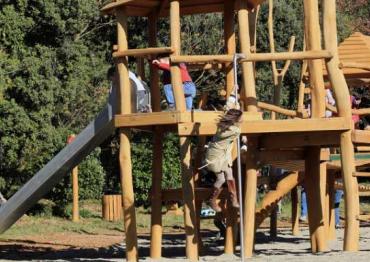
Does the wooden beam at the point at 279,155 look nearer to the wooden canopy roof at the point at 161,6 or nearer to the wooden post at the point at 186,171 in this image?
the wooden post at the point at 186,171

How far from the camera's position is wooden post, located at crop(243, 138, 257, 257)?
12.7 m

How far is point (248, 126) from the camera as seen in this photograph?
1220 centimetres

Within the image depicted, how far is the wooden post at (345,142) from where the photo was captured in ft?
40.1

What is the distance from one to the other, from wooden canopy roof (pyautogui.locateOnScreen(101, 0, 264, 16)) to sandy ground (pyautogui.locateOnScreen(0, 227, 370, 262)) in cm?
340

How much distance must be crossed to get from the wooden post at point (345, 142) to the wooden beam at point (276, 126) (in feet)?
0.73

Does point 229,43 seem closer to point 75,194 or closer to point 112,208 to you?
point 75,194

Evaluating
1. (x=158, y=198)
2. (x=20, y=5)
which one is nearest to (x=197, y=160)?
(x=158, y=198)

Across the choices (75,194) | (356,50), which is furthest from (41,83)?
(356,50)

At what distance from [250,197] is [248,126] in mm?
988

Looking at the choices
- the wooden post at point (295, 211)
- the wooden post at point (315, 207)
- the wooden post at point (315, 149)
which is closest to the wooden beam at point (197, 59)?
the wooden post at point (315, 149)

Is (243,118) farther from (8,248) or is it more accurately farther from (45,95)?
(45,95)

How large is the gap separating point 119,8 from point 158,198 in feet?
8.56

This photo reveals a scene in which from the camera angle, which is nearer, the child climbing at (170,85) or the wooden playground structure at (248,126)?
the wooden playground structure at (248,126)

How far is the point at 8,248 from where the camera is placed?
1825cm
